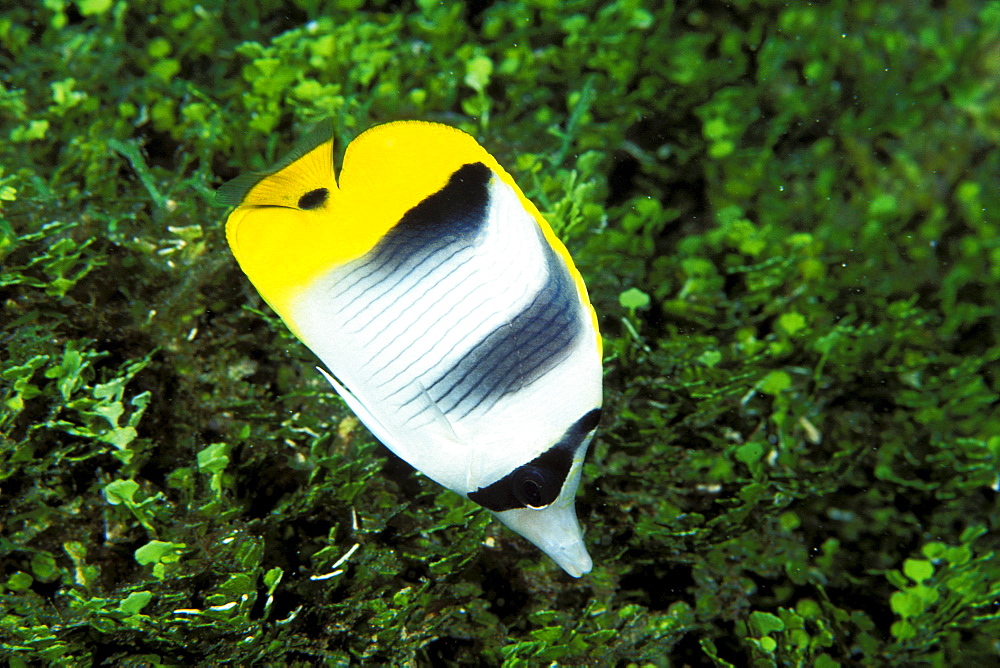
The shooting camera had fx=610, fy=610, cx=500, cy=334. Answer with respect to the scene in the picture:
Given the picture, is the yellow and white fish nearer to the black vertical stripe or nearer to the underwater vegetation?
the black vertical stripe

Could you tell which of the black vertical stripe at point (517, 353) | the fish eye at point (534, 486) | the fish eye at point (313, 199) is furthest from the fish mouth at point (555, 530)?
the fish eye at point (313, 199)

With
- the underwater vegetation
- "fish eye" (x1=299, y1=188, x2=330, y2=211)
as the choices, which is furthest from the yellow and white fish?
the underwater vegetation

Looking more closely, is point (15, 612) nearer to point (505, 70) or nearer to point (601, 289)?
point (601, 289)

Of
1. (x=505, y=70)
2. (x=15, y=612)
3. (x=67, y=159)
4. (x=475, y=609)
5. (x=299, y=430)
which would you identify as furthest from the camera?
(x=505, y=70)

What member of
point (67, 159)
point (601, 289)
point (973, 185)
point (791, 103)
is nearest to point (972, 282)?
point (973, 185)

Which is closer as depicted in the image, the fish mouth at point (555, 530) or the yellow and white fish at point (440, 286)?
the yellow and white fish at point (440, 286)

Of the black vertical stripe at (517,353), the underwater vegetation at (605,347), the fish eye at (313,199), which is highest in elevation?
the fish eye at (313,199)

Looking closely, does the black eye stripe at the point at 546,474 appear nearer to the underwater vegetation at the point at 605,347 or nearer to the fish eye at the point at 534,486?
the fish eye at the point at 534,486
